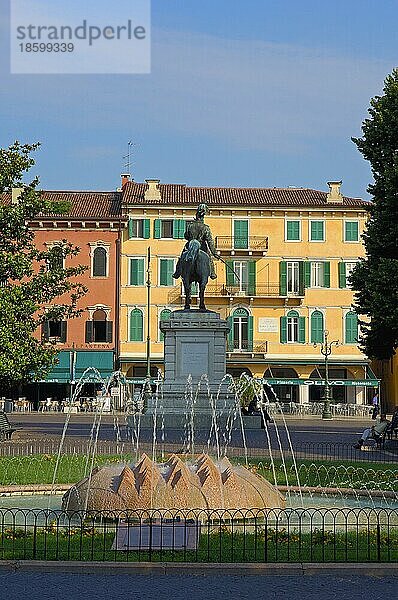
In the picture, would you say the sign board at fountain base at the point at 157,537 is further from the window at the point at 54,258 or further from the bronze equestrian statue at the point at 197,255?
the window at the point at 54,258

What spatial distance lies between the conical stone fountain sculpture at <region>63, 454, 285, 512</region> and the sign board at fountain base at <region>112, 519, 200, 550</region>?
1563 mm

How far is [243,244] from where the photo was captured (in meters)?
67.6

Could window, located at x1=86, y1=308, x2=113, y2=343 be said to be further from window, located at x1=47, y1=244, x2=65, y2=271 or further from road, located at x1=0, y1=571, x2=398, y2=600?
road, located at x1=0, y1=571, x2=398, y2=600

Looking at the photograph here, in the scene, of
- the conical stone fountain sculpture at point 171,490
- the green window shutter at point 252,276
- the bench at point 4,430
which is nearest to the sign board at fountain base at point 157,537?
the conical stone fountain sculpture at point 171,490

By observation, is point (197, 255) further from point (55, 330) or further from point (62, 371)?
point (55, 330)

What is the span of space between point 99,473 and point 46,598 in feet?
16.2

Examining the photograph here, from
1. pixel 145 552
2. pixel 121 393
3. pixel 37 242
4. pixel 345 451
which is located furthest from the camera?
pixel 37 242

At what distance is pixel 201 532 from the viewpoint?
1263 centimetres

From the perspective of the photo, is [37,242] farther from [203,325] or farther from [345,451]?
[345,451]

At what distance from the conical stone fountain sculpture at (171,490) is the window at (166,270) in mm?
53554

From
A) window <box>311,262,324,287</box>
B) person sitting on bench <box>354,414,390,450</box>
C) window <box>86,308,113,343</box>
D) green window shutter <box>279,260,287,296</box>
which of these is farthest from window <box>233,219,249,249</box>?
person sitting on bench <box>354,414,390,450</box>

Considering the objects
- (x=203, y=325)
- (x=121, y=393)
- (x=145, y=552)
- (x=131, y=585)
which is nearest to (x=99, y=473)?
(x=145, y=552)

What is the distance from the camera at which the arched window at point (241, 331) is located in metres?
67.0

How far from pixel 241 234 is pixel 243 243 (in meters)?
0.64
